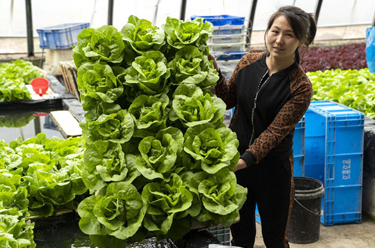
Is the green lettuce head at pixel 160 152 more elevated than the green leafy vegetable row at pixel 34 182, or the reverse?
the green lettuce head at pixel 160 152

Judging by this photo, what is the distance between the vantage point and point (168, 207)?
208 cm

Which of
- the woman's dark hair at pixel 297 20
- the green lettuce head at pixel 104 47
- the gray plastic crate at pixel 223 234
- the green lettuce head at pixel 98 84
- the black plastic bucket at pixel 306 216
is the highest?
the woman's dark hair at pixel 297 20

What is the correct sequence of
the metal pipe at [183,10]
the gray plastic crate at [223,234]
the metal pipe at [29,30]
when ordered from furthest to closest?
the metal pipe at [183,10] < the metal pipe at [29,30] < the gray plastic crate at [223,234]

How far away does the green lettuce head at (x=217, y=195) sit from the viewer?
2093mm

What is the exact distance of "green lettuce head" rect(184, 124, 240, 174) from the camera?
2.13m

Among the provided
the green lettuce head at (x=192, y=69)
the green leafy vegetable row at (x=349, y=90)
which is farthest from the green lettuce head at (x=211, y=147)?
the green leafy vegetable row at (x=349, y=90)

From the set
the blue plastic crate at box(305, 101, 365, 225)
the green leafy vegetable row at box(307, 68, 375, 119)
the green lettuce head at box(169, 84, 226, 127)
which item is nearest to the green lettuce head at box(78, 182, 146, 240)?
the green lettuce head at box(169, 84, 226, 127)

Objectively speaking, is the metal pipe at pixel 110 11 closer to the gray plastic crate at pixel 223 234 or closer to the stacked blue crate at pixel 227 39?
the stacked blue crate at pixel 227 39

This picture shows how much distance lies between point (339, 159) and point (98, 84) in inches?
120

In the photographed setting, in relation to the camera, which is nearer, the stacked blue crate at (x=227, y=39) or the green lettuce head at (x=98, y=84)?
the green lettuce head at (x=98, y=84)

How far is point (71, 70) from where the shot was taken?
7762mm

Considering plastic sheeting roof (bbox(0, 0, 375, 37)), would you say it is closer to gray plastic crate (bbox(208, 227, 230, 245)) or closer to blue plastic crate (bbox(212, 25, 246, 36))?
blue plastic crate (bbox(212, 25, 246, 36))

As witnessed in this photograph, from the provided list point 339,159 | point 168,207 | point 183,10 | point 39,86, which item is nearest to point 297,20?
point 168,207

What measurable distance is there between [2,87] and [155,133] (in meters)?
5.01
